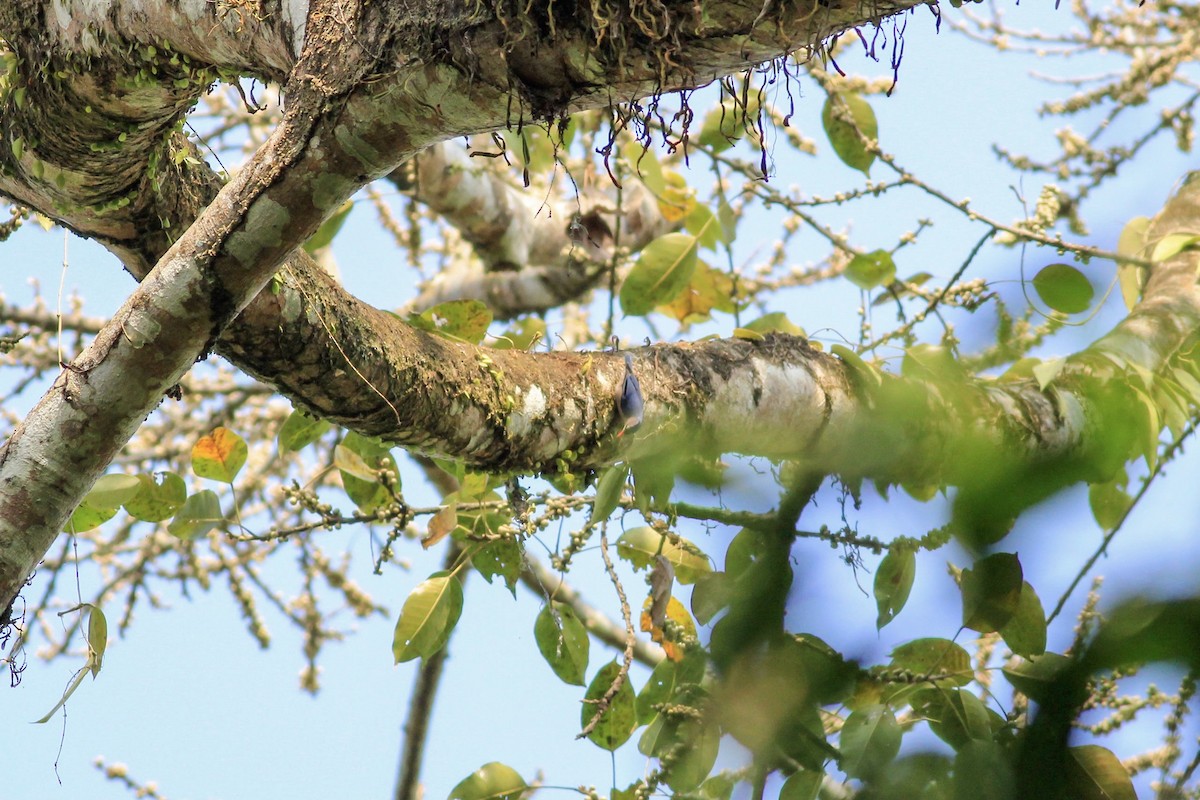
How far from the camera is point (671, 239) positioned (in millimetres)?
2404

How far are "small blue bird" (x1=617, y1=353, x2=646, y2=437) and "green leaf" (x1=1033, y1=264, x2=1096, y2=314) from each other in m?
0.67

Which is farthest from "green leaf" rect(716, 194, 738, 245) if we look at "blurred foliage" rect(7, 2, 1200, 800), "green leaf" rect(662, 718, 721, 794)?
"green leaf" rect(662, 718, 721, 794)

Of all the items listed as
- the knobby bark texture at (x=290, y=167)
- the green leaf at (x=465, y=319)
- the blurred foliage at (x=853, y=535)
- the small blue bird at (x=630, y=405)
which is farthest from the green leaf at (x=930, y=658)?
the green leaf at (x=465, y=319)

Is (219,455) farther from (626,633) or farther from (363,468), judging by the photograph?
(626,633)

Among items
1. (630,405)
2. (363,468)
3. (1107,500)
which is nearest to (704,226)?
(630,405)

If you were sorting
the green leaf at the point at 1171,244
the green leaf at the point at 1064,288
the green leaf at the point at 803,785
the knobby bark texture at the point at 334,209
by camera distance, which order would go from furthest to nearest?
the green leaf at the point at 1171,244 < the green leaf at the point at 1064,288 < the knobby bark texture at the point at 334,209 < the green leaf at the point at 803,785

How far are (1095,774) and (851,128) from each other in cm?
218

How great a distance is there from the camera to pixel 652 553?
2127mm

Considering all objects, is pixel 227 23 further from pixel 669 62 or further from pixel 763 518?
pixel 763 518

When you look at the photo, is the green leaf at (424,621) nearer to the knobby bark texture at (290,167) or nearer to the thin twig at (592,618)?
the knobby bark texture at (290,167)

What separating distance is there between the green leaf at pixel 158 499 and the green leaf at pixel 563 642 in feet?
2.57

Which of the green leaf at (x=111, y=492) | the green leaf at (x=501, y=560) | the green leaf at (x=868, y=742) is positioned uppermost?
the green leaf at (x=501, y=560)

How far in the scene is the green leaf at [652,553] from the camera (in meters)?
2.05

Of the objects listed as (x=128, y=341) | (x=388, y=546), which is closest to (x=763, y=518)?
(x=128, y=341)
